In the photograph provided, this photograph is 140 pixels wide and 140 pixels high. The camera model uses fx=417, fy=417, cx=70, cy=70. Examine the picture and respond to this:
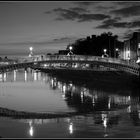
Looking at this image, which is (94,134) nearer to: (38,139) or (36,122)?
(38,139)

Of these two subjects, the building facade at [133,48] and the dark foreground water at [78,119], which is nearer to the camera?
the dark foreground water at [78,119]

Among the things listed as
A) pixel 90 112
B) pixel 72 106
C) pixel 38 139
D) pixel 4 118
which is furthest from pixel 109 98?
pixel 38 139

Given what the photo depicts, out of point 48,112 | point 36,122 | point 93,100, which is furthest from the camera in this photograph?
point 93,100

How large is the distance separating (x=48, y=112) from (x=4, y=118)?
13.9ft

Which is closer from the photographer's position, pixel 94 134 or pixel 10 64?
pixel 94 134

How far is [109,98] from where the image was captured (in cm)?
4166

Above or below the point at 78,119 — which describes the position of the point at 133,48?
above

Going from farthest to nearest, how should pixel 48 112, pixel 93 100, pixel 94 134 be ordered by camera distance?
pixel 93 100, pixel 48 112, pixel 94 134

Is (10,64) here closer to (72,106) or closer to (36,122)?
(72,106)

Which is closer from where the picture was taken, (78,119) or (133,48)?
(78,119)

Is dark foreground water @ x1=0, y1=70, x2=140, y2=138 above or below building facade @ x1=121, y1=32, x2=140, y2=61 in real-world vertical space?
below

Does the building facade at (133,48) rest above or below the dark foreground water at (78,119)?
above

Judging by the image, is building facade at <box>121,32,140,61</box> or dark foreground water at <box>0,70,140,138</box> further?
building facade at <box>121,32,140,61</box>

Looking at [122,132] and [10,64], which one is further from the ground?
[10,64]
